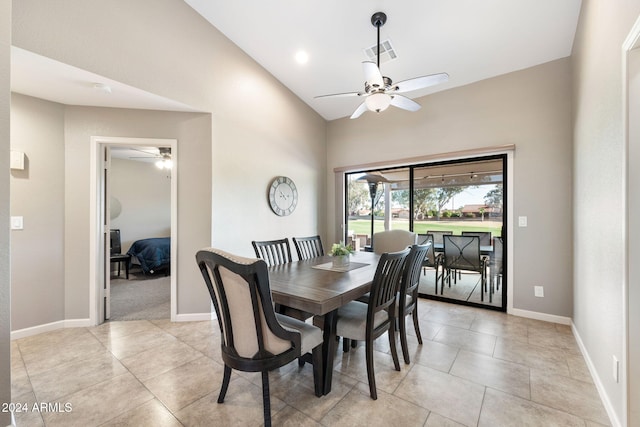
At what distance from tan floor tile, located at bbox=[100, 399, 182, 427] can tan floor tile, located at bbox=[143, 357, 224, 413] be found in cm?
5

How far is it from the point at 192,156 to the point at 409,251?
2707 mm

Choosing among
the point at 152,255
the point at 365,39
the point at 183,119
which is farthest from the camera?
the point at 152,255

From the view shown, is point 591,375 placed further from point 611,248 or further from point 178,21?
point 178,21

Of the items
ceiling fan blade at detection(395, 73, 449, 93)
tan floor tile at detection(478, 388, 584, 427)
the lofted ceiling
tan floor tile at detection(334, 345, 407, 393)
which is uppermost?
the lofted ceiling

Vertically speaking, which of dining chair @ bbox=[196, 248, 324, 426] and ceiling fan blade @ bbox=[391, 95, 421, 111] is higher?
ceiling fan blade @ bbox=[391, 95, 421, 111]

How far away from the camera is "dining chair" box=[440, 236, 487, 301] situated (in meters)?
3.63

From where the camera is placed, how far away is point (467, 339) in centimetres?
269

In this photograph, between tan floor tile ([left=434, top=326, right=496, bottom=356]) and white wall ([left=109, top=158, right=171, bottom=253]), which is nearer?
tan floor tile ([left=434, top=326, right=496, bottom=356])

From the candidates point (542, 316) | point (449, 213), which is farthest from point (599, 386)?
point (449, 213)

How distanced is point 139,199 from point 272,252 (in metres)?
5.16

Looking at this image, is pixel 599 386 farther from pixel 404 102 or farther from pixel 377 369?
pixel 404 102

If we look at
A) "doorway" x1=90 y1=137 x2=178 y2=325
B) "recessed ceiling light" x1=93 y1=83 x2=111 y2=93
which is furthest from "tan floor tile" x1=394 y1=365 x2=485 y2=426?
"recessed ceiling light" x1=93 y1=83 x2=111 y2=93

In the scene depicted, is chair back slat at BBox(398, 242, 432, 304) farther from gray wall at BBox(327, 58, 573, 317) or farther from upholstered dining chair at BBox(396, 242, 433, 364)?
gray wall at BBox(327, 58, 573, 317)

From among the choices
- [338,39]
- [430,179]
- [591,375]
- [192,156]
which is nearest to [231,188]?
[192,156]
